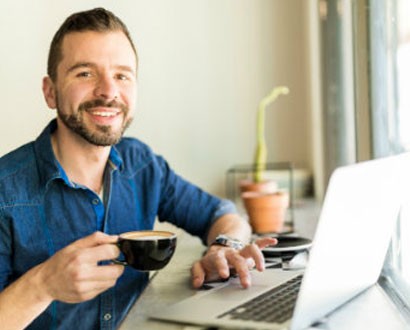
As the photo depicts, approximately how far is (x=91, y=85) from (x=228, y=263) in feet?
1.78

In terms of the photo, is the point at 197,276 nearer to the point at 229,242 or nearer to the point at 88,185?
the point at 229,242

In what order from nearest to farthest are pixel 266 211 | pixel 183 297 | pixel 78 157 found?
pixel 183 297
pixel 78 157
pixel 266 211

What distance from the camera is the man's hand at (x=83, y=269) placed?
38.3 inches

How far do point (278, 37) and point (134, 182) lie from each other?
1289 mm

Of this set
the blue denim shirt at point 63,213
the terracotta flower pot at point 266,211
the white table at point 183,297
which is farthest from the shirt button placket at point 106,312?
the terracotta flower pot at point 266,211

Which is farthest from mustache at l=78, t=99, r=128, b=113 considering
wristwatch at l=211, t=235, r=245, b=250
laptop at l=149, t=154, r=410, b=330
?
laptop at l=149, t=154, r=410, b=330

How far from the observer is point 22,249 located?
1.25 m

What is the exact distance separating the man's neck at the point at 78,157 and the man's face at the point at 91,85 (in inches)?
1.1

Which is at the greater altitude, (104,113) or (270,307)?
(104,113)

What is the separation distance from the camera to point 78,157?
55.2 inches

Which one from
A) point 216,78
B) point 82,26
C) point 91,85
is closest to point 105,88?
point 91,85

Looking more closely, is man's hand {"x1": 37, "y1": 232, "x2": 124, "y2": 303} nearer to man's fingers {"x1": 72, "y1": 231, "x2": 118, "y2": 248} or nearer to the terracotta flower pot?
man's fingers {"x1": 72, "y1": 231, "x2": 118, "y2": 248}

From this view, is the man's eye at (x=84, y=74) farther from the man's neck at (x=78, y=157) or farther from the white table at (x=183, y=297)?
the white table at (x=183, y=297)

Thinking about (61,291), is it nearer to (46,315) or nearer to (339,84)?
(46,315)
